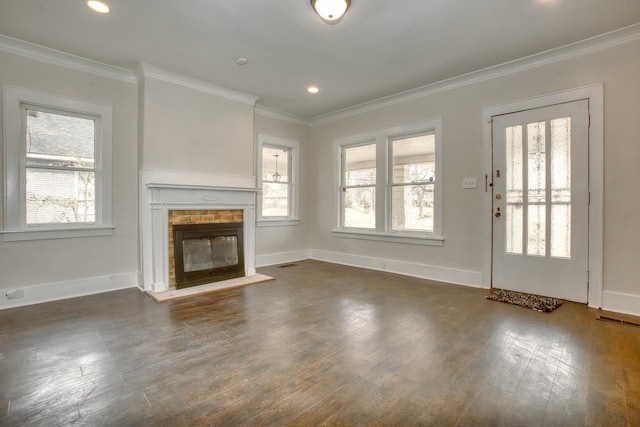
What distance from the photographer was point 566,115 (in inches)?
131

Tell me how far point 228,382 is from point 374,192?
13.0 feet

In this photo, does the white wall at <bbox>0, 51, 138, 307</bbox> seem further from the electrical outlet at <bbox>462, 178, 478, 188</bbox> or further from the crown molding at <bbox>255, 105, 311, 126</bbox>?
the electrical outlet at <bbox>462, 178, 478, 188</bbox>

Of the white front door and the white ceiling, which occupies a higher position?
the white ceiling

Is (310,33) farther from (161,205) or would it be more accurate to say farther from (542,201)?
(542,201)

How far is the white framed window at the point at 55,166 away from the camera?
3.24 meters

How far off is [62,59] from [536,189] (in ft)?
18.4

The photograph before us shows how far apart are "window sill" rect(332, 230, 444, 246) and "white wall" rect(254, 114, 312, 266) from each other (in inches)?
29.1

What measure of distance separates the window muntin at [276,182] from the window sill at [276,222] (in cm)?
11

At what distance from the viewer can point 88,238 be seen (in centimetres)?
371

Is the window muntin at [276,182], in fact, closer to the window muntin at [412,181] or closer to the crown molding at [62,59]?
the window muntin at [412,181]

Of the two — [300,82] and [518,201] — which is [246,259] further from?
[518,201]

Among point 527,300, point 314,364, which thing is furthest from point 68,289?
point 527,300

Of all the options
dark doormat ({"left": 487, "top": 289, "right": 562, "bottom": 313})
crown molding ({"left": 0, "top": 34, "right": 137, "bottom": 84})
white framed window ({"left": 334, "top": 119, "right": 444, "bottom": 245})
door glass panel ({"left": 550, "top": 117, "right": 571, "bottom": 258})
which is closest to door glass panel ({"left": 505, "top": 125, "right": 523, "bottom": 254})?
door glass panel ({"left": 550, "top": 117, "right": 571, "bottom": 258})

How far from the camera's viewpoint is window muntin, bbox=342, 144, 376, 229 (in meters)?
5.30
